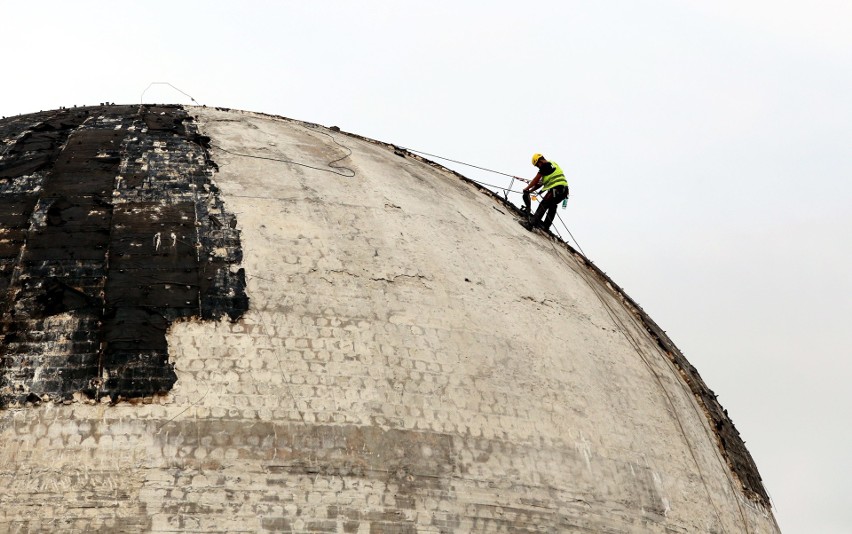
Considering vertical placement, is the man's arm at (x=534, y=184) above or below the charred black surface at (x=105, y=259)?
above

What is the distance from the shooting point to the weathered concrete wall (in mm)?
10250

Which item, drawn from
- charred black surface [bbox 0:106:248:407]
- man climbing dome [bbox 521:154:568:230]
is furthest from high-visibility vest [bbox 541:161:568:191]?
charred black surface [bbox 0:106:248:407]

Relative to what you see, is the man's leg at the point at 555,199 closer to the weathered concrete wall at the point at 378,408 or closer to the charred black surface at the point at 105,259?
the weathered concrete wall at the point at 378,408

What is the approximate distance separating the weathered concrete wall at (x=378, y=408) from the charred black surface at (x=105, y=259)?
0.68 ft

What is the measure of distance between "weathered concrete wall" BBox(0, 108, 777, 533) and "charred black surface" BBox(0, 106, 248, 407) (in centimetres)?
21

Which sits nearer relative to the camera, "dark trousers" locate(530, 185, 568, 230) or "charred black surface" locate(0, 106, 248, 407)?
"charred black surface" locate(0, 106, 248, 407)

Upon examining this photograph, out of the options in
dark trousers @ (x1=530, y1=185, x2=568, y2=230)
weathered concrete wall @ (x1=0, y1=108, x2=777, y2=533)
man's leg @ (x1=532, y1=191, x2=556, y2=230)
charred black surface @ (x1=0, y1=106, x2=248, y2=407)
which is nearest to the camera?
weathered concrete wall @ (x1=0, y1=108, x2=777, y2=533)

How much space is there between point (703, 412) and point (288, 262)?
5.41 m

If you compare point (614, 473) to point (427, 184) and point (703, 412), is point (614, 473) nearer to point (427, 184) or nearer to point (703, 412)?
point (703, 412)

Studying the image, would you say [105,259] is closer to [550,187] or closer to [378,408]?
[378,408]

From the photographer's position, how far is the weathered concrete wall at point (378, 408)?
10250 millimetres

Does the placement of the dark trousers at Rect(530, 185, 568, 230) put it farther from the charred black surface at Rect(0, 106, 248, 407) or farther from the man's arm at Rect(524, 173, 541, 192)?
the charred black surface at Rect(0, 106, 248, 407)

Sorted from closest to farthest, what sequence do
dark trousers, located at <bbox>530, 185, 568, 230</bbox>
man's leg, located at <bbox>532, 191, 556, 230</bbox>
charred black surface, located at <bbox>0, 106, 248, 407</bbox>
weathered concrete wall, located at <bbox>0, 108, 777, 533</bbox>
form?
weathered concrete wall, located at <bbox>0, 108, 777, 533</bbox> → charred black surface, located at <bbox>0, 106, 248, 407</bbox> → man's leg, located at <bbox>532, 191, 556, 230</bbox> → dark trousers, located at <bbox>530, 185, 568, 230</bbox>

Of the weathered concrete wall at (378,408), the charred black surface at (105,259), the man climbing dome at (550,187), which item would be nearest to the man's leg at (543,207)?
the man climbing dome at (550,187)
